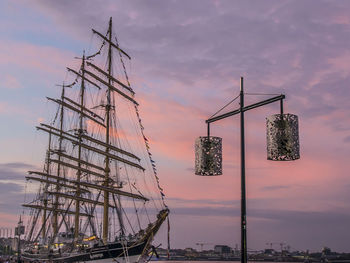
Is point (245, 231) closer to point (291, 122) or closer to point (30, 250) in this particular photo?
point (291, 122)

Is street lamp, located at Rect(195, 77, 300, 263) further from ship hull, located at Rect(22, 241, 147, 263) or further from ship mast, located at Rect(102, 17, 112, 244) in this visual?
ship mast, located at Rect(102, 17, 112, 244)

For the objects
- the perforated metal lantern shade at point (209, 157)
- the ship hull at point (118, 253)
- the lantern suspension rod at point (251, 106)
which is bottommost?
the ship hull at point (118, 253)

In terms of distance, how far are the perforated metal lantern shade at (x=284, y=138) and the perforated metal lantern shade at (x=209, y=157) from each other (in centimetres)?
206

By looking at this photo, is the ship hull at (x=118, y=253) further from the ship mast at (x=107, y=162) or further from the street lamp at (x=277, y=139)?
the street lamp at (x=277, y=139)

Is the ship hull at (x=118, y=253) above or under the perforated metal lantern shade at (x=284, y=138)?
under

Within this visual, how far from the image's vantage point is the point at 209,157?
41.6 feet

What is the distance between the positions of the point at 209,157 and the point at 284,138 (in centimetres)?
262

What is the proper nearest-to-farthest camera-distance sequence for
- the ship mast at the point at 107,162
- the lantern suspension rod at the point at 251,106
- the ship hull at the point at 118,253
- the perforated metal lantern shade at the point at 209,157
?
the lantern suspension rod at the point at 251,106
the perforated metal lantern shade at the point at 209,157
the ship hull at the point at 118,253
the ship mast at the point at 107,162

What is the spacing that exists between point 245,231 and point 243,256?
2.11 feet

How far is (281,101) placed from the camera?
35.1ft

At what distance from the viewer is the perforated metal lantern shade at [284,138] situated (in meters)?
10.6

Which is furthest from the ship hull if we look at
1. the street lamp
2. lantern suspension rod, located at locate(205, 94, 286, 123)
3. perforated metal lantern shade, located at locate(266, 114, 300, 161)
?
perforated metal lantern shade, located at locate(266, 114, 300, 161)

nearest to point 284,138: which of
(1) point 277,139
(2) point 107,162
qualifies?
(1) point 277,139

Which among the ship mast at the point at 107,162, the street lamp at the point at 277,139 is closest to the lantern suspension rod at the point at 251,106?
the street lamp at the point at 277,139
